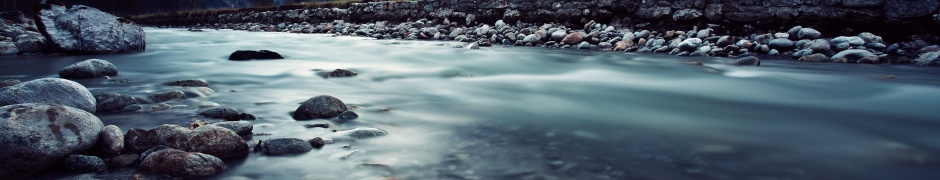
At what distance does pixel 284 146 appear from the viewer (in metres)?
2.26

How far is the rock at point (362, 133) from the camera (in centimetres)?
255

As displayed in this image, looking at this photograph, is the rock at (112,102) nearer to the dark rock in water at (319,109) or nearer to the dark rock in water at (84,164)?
the dark rock in water at (319,109)

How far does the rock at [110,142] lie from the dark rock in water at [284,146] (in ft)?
1.74

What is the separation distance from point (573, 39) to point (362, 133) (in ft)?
22.9

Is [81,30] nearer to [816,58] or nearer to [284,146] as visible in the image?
[284,146]

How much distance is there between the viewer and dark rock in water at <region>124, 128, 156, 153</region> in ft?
6.98

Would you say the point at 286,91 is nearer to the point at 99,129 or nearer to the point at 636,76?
the point at 99,129

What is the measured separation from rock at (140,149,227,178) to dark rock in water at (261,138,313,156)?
0.94 ft

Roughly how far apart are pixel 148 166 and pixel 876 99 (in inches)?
185

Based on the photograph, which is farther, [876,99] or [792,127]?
[876,99]

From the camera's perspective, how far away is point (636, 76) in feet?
17.8

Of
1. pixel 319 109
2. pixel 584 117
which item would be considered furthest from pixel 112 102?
pixel 584 117

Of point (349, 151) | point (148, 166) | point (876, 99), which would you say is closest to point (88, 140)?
point (148, 166)

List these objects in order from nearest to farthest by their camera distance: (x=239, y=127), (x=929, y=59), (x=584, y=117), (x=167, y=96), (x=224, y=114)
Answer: (x=239, y=127)
(x=224, y=114)
(x=584, y=117)
(x=167, y=96)
(x=929, y=59)
